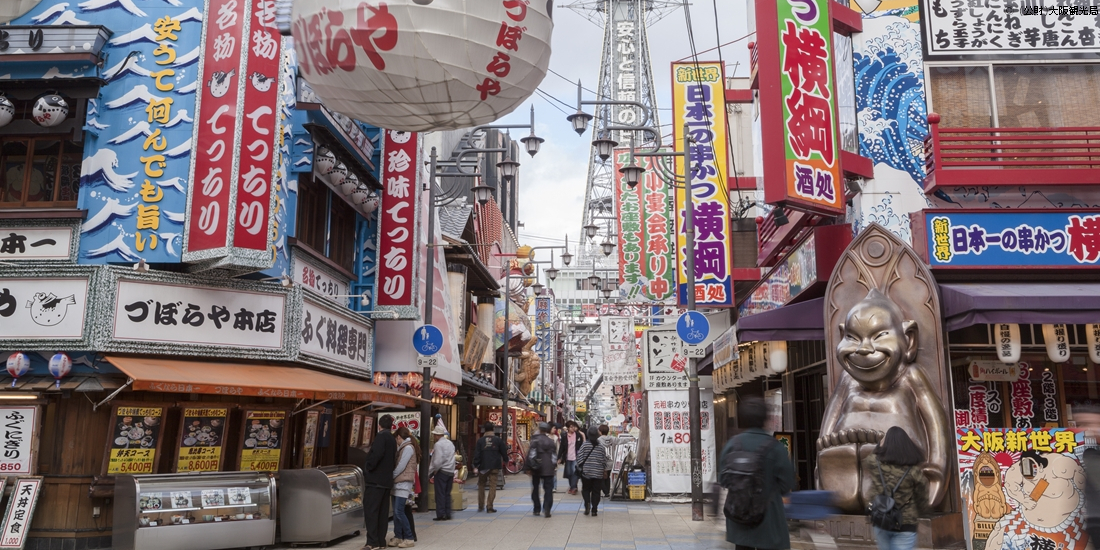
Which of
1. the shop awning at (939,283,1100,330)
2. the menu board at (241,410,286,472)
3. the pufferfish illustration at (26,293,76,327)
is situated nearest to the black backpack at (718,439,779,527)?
the shop awning at (939,283,1100,330)

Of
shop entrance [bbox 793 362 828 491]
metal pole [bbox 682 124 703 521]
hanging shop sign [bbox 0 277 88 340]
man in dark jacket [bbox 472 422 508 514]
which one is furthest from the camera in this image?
man in dark jacket [bbox 472 422 508 514]

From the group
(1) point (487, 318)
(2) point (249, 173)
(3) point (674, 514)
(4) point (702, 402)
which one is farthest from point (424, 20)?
(1) point (487, 318)

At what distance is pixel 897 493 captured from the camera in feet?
23.0

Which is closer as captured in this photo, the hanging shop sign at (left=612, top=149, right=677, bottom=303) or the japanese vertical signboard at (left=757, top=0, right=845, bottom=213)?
the japanese vertical signboard at (left=757, top=0, right=845, bottom=213)

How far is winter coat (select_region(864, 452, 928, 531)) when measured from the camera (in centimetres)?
697

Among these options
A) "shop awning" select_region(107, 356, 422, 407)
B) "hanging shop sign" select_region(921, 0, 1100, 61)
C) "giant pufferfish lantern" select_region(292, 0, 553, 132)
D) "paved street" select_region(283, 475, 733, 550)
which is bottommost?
"paved street" select_region(283, 475, 733, 550)

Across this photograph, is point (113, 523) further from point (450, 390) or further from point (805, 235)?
point (450, 390)

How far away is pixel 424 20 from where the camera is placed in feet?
18.8

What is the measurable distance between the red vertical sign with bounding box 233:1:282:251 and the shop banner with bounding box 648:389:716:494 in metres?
11.5

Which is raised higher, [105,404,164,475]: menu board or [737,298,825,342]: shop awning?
[737,298,825,342]: shop awning

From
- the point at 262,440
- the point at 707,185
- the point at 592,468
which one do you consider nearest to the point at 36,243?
the point at 262,440

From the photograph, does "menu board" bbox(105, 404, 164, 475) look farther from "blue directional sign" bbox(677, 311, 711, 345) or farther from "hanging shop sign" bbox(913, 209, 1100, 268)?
"hanging shop sign" bbox(913, 209, 1100, 268)

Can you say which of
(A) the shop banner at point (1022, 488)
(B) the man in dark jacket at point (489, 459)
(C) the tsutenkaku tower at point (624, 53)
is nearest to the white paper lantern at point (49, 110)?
(B) the man in dark jacket at point (489, 459)

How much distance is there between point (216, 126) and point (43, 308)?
3556 millimetres
